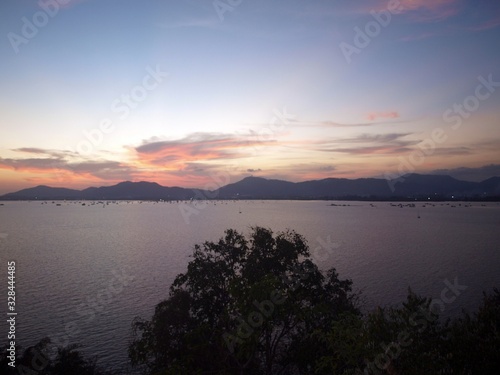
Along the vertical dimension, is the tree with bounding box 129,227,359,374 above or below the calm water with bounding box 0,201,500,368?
above

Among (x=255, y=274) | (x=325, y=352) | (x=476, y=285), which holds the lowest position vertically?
(x=476, y=285)

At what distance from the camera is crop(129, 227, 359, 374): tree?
17.2 meters

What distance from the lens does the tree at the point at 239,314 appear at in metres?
17.2

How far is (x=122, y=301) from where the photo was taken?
47125 millimetres

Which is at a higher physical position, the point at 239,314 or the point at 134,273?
the point at 239,314

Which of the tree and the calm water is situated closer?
the tree

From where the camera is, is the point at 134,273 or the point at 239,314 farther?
the point at 134,273

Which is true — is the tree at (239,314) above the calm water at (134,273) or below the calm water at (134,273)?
above

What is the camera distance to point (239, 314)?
20.2 m

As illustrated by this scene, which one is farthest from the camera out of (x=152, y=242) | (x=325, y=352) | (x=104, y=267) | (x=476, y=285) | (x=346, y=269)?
(x=152, y=242)

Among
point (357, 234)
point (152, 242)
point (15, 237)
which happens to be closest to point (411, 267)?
point (357, 234)

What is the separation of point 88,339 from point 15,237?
9489 cm

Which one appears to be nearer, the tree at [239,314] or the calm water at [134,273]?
the tree at [239,314]

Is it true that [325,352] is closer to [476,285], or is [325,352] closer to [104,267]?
[476,285]
